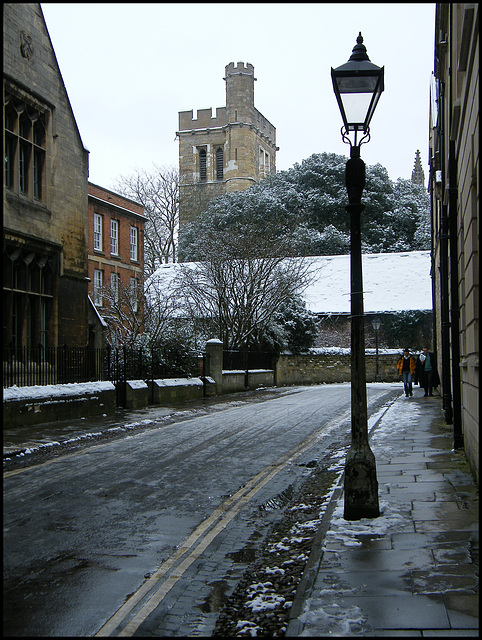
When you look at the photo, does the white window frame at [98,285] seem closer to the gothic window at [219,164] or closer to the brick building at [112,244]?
the brick building at [112,244]

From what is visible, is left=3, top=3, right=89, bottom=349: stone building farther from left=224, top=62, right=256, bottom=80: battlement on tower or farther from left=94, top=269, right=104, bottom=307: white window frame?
left=224, top=62, right=256, bottom=80: battlement on tower

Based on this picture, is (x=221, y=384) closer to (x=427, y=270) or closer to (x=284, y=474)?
(x=284, y=474)

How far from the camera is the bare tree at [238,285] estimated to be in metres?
30.3

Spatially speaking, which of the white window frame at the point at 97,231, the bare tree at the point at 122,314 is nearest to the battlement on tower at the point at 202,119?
the white window frame at the point at 97,231

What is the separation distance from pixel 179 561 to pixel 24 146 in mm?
14979

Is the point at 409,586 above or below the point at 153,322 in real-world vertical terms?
below

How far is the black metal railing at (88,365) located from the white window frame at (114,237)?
50.3 feet

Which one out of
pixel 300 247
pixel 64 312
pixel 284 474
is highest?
pixel 300 247

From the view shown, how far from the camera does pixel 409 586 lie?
14.9 ft

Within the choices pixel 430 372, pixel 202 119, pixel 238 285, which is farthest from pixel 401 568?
pixel 202 119

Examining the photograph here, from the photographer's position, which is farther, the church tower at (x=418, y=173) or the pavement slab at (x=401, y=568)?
the church tower at (x=418, y=173)

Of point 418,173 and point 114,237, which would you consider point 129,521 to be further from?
point 418,173

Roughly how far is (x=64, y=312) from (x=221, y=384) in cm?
863

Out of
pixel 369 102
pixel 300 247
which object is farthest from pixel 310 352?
pixel 369 102
